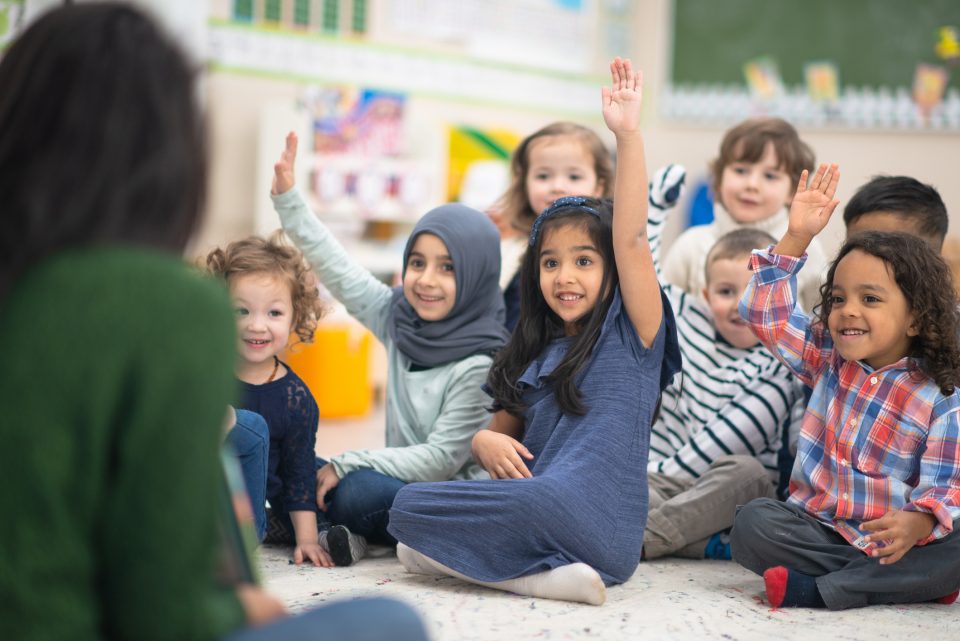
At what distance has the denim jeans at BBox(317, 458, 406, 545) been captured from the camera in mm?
1901

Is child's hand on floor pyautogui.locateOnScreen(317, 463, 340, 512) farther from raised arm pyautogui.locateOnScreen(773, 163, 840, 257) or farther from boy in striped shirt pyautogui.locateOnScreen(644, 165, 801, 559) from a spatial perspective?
raised arm pyautogui.locateOnScreen(773, 163, 840, 257)

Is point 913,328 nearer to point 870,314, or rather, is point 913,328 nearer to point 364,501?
point 870,314

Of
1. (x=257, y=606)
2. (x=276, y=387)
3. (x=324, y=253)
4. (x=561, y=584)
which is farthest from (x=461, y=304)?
(x=257, y=606)

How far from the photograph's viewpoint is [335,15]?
4.10 m

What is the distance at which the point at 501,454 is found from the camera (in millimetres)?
1724

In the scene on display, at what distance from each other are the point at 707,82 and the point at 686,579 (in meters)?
3.54

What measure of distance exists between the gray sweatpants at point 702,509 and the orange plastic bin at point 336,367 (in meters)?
1.80

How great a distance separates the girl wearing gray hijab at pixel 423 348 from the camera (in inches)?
76.3

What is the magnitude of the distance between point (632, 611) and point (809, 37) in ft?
12.3

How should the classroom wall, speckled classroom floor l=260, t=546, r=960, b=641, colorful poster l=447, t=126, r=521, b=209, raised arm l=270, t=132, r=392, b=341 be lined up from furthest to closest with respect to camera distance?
colorful poster l=447, t=126, r=521, b=209 < the classroom wall < raised arm l=270, t=132, r=392, b=341 < speckled classroom floor l=260, t=546, r=960, b=641

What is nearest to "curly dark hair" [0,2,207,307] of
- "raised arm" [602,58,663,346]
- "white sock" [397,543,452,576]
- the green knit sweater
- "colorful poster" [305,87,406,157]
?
the green knit sweater

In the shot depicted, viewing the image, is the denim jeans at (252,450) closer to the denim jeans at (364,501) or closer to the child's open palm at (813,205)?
the denim jeans at (364,501)

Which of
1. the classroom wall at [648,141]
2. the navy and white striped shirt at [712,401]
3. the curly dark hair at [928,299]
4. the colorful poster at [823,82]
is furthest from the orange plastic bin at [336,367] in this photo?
the colorful poster at [823,82]

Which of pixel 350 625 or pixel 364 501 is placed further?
pixel 364 501
